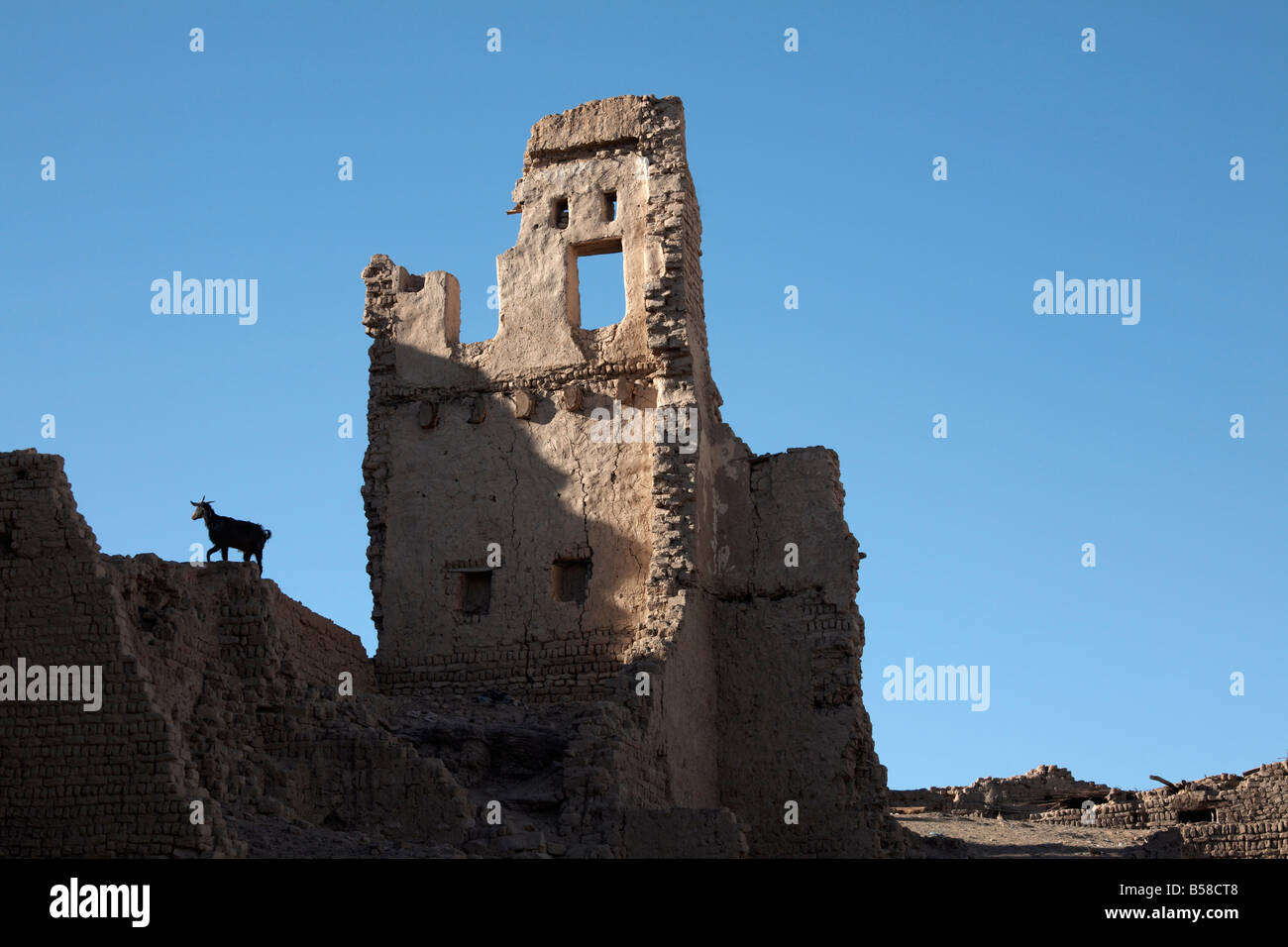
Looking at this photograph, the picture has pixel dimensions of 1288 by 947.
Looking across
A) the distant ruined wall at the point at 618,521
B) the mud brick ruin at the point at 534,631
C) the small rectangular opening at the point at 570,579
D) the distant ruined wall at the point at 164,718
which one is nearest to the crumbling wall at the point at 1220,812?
the mud brick ruin at the point at 534,631

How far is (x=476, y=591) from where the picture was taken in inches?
904

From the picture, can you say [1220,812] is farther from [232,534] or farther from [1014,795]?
[232,534]

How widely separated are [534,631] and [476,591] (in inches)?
41.7

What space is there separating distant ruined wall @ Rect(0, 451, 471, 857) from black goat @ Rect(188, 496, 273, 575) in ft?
3.50

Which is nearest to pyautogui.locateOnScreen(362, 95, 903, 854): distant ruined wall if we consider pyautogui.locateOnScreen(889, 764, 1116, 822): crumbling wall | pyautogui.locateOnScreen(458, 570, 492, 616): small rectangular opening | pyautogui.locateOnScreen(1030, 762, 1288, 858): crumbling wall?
pyautogui.locateOnScreen(458, 570, 492, 616): small rectangular opening

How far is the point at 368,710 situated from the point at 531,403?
4.96 metres

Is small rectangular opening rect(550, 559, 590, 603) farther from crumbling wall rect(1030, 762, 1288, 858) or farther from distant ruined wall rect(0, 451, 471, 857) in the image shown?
crumbling wall rect(1030, 762, 1288, 858)

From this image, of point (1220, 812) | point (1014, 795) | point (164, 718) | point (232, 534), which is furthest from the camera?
point (1014, 795)

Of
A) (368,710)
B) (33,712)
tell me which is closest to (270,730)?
(368,710)

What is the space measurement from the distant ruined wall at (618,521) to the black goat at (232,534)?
273 centimetres

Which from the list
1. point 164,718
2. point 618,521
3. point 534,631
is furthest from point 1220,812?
point 164,718

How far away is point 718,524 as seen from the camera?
2286 centimetres
